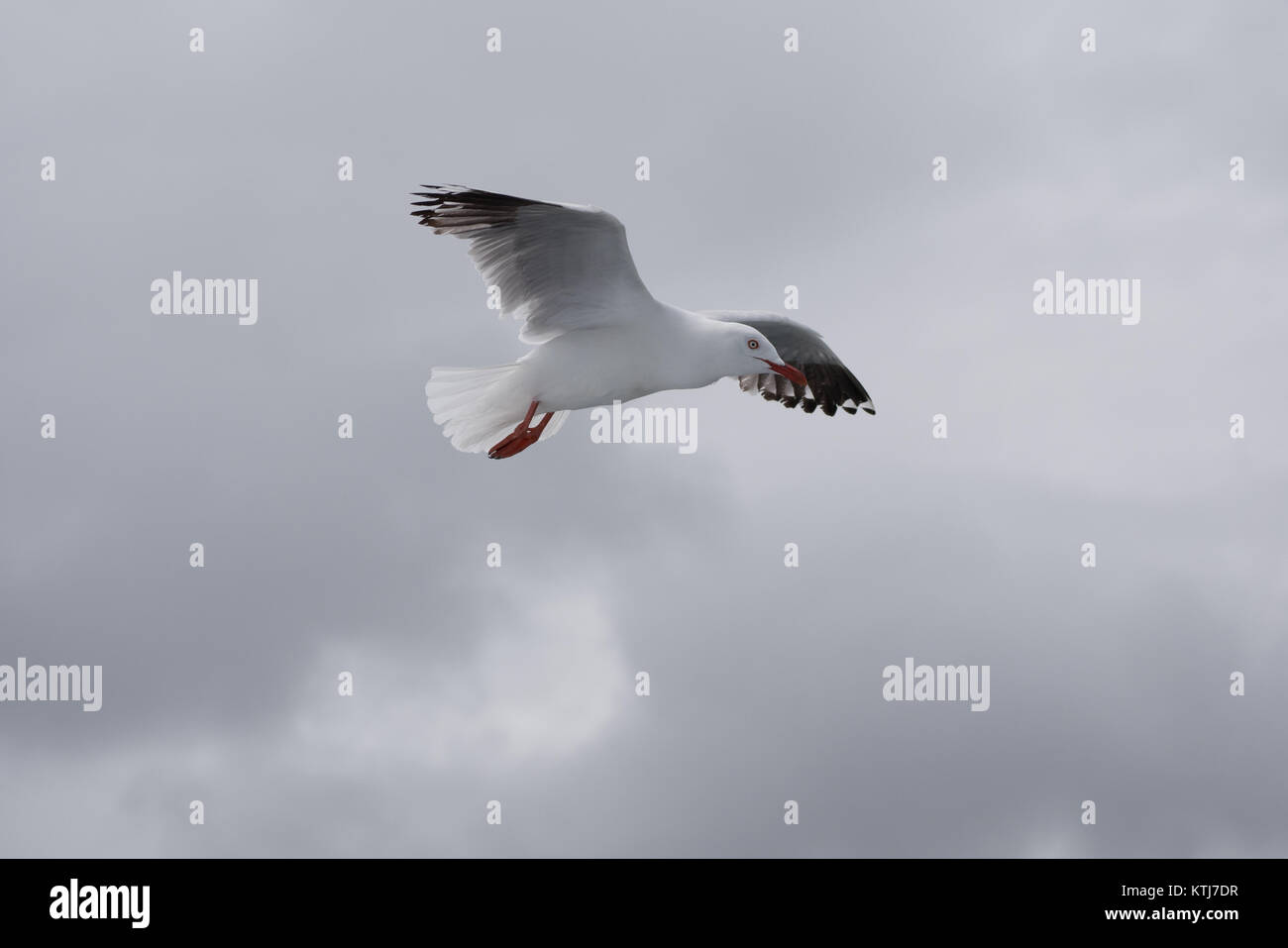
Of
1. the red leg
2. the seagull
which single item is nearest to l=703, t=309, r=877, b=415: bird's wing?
the seagull

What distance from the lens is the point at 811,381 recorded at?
55.5ft

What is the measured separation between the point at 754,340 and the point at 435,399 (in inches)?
110

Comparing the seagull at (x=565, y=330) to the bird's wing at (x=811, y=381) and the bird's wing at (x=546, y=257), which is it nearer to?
the bird's wing at (x=546, y=257)

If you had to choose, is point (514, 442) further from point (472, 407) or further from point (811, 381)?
point (811, 381)

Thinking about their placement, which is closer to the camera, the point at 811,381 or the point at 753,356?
the point at 753,356

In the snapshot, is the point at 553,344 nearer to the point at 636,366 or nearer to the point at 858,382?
the point at 636,366

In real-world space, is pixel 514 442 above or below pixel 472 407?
below

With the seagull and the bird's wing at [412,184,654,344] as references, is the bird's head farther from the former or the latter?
the bird's wing at [412,184,654,344]

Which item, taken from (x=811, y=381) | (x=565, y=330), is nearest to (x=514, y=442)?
(x=565, y=330)

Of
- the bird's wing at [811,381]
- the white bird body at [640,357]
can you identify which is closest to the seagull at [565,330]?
the white bird body at [640,357]

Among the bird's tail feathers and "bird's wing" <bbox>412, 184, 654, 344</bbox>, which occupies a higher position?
"bird's wing" <bbox>412, 184, 654, 344</bbox>

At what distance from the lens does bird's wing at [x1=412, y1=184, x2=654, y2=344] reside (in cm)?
1323

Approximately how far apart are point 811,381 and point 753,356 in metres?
3.11
